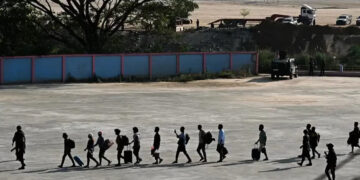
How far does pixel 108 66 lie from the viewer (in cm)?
6184

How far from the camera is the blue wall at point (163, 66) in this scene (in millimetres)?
64125

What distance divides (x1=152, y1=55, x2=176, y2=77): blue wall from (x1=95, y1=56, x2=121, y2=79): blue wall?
10.6 ft

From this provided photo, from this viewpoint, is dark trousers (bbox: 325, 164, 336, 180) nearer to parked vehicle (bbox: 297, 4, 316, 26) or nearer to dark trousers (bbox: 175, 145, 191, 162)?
dark trousers (bbox: 175, 145, 191, 162)

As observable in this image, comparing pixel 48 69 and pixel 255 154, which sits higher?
pixel 48 69

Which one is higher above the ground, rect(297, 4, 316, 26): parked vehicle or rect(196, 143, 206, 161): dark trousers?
rect(297, 4, 316, 26): parked vehicle

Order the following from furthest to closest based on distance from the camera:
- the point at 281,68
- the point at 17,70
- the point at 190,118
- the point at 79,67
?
the point at 281,68
the point at 79,67
the point at 17,70
the point at 190,118

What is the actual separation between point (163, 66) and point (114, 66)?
14.5 feet

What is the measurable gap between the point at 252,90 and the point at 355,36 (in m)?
33.7

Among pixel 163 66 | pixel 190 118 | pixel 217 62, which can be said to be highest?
pixel 217 62

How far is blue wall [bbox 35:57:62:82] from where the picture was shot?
5891 centimetres

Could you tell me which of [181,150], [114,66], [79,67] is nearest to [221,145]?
[181,150]

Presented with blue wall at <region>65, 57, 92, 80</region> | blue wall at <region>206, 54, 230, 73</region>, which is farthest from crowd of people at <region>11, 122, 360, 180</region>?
blue wall at <region>206, 54, 230, 73</region>

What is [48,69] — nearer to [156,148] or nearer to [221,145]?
[156,148]

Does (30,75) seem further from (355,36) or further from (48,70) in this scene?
(355,36)
